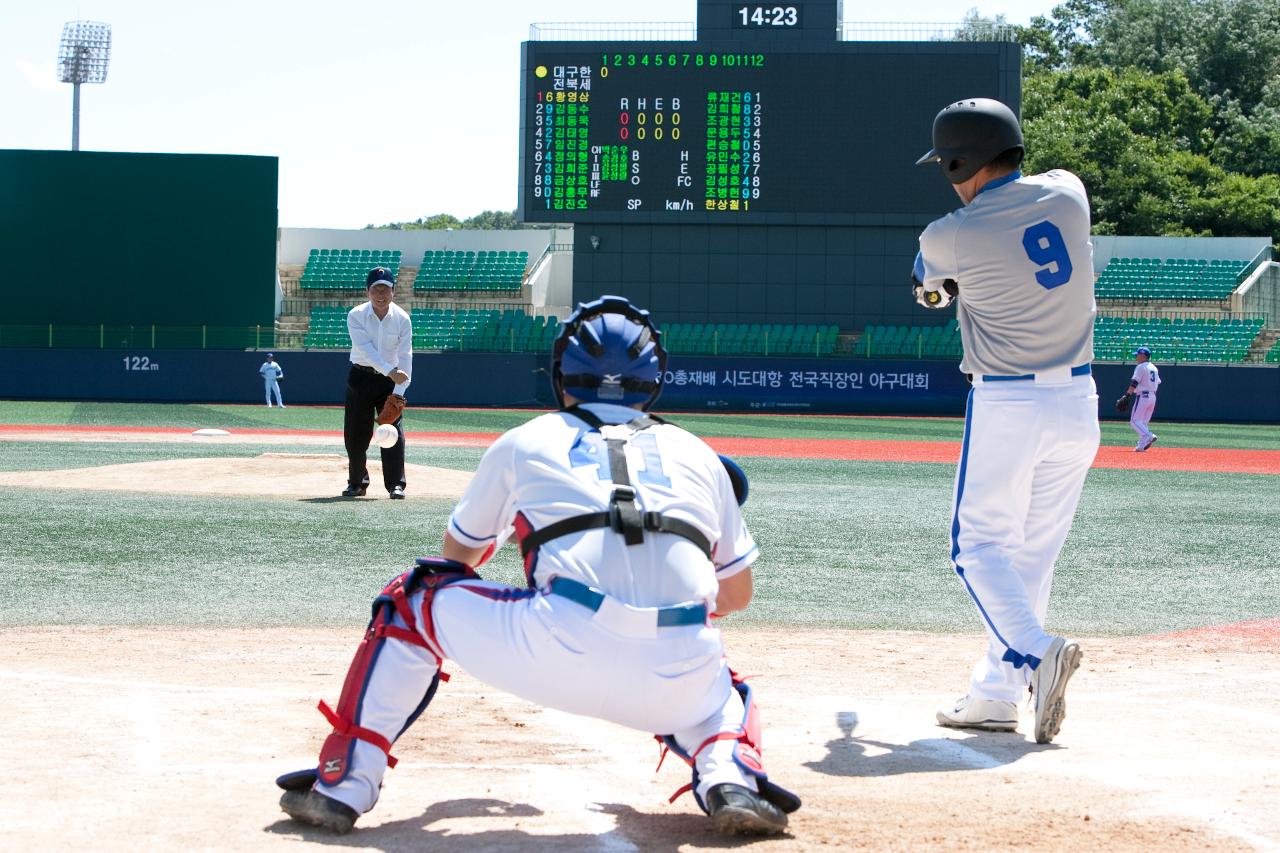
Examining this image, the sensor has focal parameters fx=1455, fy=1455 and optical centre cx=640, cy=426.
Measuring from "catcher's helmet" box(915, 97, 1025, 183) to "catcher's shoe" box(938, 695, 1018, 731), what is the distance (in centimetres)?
181

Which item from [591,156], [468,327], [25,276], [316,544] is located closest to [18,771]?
[316,544]

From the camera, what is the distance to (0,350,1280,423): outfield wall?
Result: 33.8m

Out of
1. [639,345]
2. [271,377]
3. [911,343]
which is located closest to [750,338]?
[911,343]

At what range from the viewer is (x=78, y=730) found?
4629 millimetres

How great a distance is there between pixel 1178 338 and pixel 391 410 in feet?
92.2

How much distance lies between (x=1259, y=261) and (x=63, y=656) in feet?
135

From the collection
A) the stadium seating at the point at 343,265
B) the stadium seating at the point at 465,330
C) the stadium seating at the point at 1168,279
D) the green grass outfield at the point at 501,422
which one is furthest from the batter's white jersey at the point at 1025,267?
the stadium seating at the point at 343,265

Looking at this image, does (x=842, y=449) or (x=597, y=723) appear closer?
(x=597, y=723)

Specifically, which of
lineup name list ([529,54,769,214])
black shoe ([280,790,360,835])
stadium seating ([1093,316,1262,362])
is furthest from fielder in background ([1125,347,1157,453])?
black shoe ([280,790,360,835])

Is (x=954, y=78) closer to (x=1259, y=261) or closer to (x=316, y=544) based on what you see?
(x=1259, y=261)

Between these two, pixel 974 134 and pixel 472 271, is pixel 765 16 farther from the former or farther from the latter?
pixel 974 134

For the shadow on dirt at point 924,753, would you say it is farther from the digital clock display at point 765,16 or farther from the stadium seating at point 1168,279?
the stadium seating at point 1168,279

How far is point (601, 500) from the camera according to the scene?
349cm

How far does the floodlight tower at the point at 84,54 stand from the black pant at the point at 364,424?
198ft
